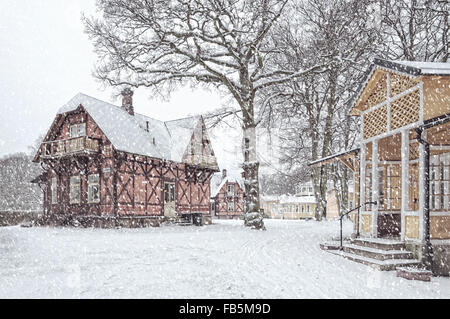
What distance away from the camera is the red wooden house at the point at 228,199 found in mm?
42969

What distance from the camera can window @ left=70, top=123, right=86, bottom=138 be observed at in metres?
20.6

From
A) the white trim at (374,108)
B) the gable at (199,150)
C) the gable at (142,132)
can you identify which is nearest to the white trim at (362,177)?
the white trim at (374,108)

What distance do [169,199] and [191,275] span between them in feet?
54.0

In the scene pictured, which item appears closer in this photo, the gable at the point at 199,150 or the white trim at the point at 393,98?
the white trim at the point at 393,98

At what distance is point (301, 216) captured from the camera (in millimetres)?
52094

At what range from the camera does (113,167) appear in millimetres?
18969

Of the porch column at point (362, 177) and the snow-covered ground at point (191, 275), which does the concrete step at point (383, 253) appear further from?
the porch column at point (362, 177)

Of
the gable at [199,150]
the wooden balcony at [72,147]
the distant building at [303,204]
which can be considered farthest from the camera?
the distant building at [303,204]

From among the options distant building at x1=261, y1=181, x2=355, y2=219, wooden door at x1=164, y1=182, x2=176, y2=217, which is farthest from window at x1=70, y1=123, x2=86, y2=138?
distant building at x1=261, y1=181, x2=355, y2=219

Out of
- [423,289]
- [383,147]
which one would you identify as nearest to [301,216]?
[383,147]

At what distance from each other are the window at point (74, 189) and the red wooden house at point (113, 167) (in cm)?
2

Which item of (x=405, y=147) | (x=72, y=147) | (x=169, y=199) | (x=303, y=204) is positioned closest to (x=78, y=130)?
(x=72, y=147)
